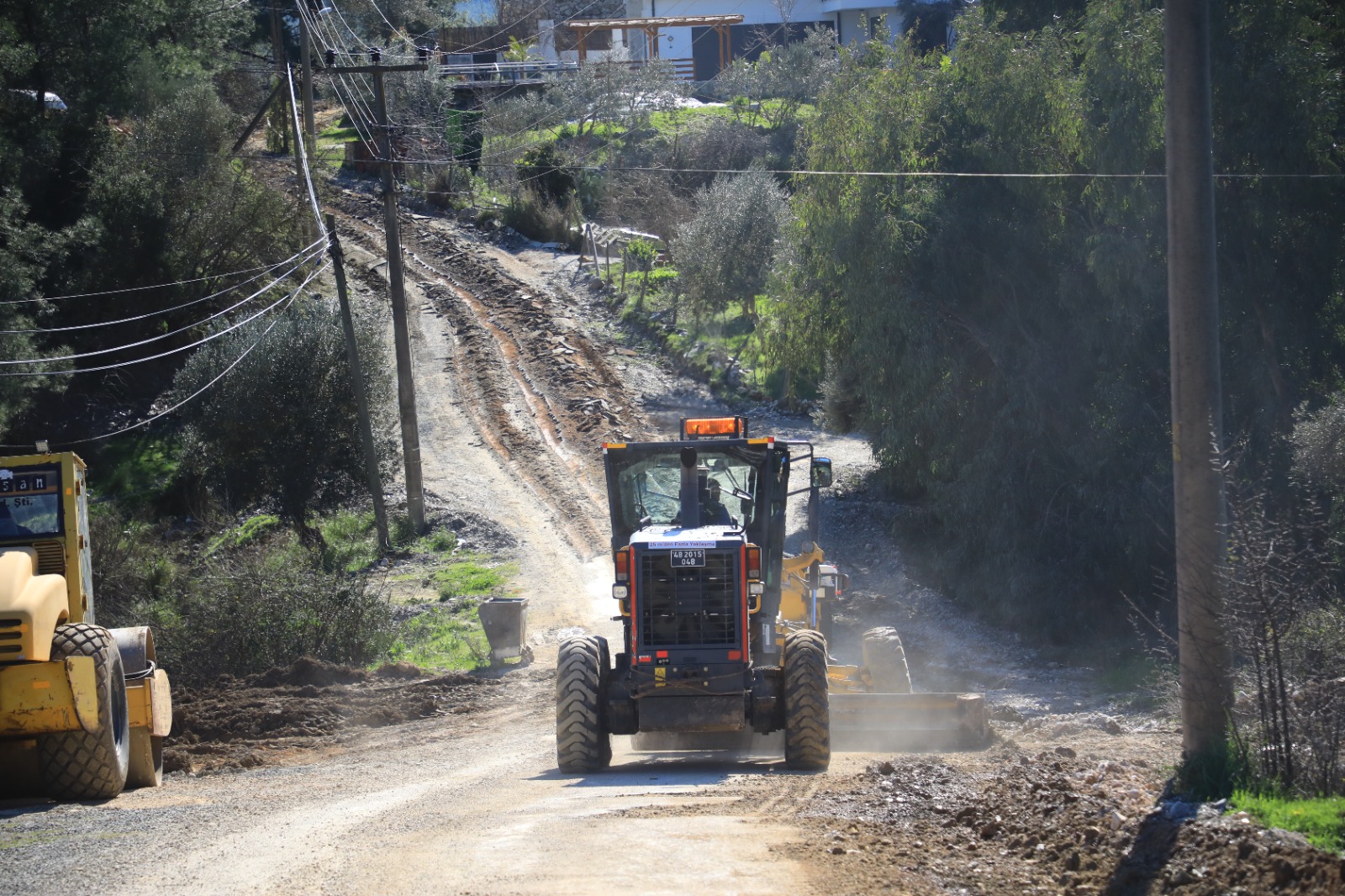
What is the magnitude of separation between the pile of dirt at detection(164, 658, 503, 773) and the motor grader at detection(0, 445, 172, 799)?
4.20 feet

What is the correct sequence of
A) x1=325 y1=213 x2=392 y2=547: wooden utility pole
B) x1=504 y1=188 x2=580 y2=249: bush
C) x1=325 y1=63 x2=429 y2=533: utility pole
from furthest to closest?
x1=504 y1=188 x2=580 y2=249: bush < x1=325 y1=63 x2=429 y2=533: utility pole < x1=325 y1=213 x2=392 y2=547: wooden utility pole

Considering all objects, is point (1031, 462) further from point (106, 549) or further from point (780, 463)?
point (106, 549)

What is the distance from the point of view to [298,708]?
14570mm

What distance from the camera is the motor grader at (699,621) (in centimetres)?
1010

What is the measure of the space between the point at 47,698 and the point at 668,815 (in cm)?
562

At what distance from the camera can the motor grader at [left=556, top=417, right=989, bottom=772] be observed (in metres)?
10.1

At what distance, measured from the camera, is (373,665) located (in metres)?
17.7

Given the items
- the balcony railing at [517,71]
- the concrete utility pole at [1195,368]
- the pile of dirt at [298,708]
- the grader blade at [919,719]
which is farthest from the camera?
the balcony railing at [517,71]

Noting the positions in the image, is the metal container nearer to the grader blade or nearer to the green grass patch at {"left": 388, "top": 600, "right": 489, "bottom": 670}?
the green grass patch at {"left": 388, "top": 600, "right": 489, "bottom": 670}

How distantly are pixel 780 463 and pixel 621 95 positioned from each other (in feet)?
140

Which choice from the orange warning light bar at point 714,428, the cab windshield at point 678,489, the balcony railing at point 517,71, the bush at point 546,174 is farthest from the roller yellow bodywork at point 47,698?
the balcony railing at point 517,71

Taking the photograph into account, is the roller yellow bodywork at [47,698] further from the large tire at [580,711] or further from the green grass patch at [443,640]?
the green grass patch at [443,640]

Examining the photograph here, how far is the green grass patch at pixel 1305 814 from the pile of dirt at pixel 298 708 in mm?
9833

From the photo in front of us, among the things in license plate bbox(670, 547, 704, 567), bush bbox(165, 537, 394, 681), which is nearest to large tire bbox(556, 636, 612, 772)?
license plate bbox(670, 547, 704, 567)
